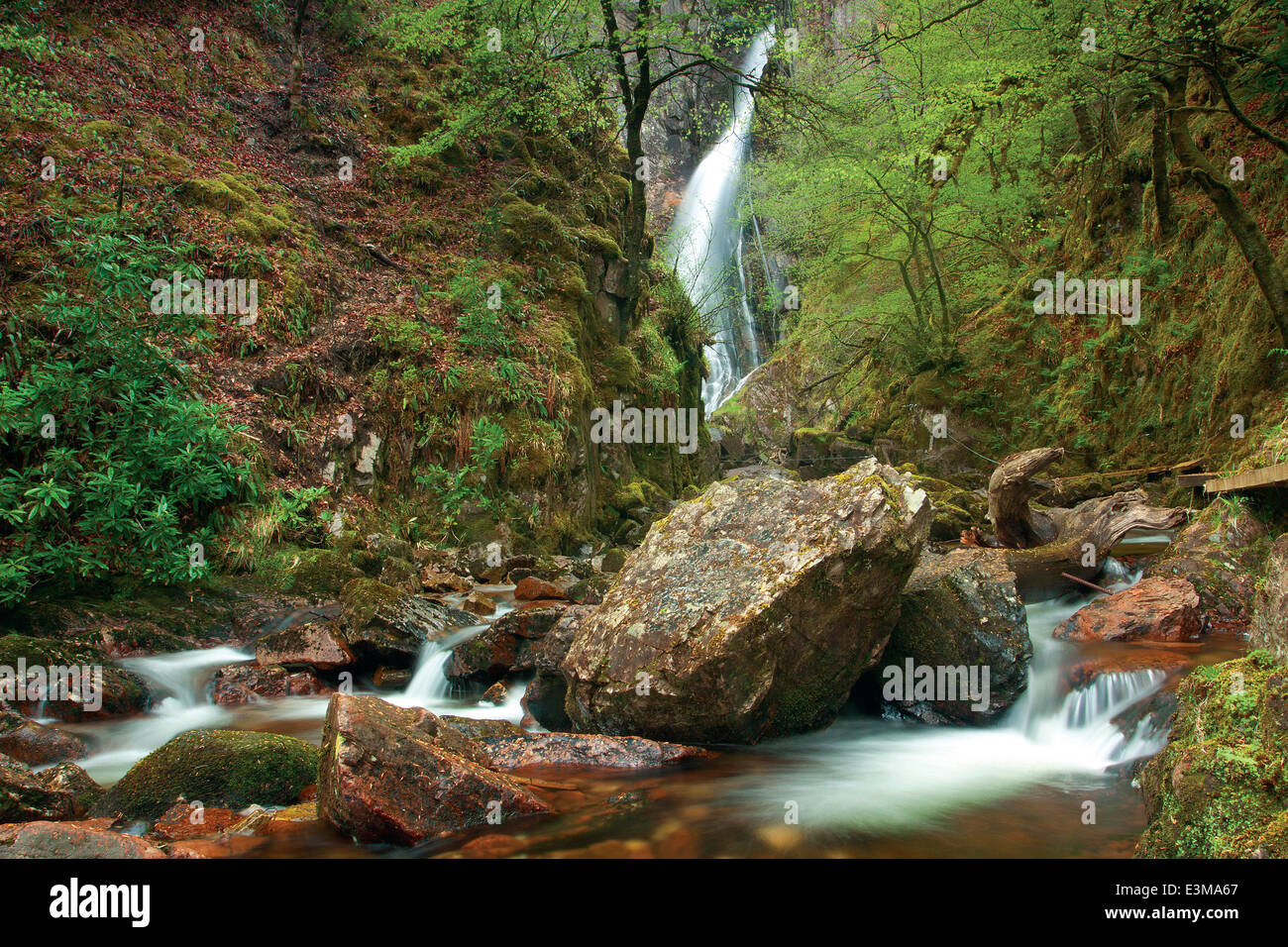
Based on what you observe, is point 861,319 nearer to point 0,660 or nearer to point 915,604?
point 915,604

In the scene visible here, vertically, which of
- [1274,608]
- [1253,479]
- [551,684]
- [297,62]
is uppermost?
[297,62]

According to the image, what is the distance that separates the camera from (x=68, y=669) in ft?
19.0

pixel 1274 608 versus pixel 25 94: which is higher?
pixel 25 94

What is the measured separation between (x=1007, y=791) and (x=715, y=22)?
13150 millimetres

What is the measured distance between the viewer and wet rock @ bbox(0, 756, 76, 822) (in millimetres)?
3600

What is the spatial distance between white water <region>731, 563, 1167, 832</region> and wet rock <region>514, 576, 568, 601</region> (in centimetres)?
420

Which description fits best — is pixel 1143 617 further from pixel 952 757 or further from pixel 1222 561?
pixel 952 757

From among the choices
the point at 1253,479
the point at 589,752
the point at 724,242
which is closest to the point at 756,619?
the point at 589,752

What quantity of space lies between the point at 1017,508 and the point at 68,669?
10516 millimetres

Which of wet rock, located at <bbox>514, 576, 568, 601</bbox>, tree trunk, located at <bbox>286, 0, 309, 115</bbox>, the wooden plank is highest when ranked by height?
tree trunk, located at <bbox>286, 0, 309, 115</bbox>

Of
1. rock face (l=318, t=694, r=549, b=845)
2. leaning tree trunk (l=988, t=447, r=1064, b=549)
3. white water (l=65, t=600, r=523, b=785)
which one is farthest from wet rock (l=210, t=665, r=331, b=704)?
leaning tree trunk (l=988, t=447, r=1064, b=549)

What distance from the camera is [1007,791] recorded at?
4434 mm

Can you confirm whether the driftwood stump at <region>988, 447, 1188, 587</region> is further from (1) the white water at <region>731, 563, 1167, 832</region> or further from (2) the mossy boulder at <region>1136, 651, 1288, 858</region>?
(2) the mossy boulder at <region>1136, 651, 1288, 858</region>
